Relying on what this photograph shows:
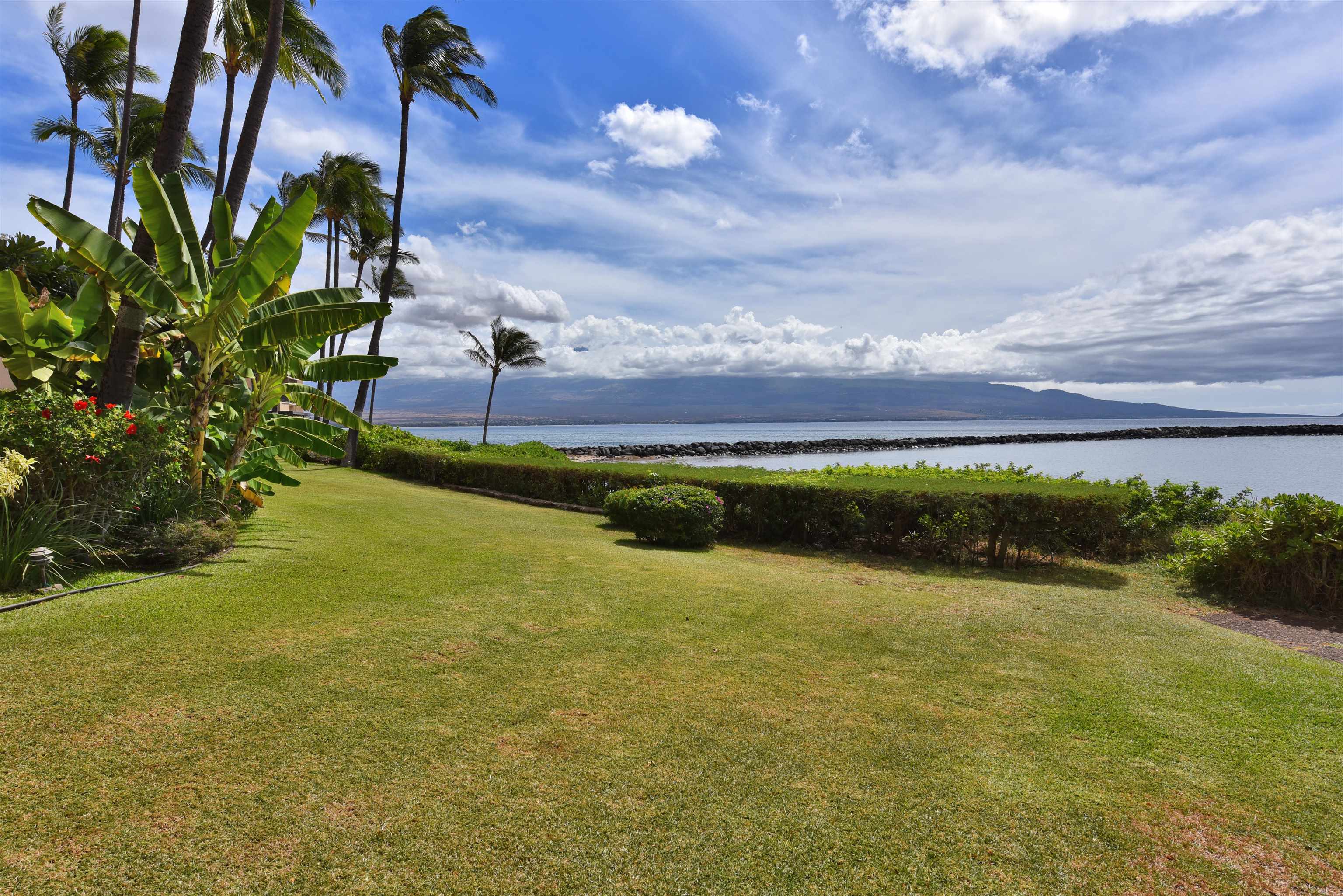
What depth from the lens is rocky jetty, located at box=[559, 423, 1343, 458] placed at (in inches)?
1881

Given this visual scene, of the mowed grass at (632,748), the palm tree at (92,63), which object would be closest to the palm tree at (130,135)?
the palm tree at (92,63)

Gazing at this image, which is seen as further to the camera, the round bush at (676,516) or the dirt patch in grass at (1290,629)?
the round bush at (676,516)

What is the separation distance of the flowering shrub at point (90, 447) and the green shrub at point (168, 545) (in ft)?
1.02

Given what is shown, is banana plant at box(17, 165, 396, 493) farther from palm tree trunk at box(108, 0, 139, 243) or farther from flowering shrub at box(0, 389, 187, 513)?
palm tree trunk at box(108, 0, 139, 243)

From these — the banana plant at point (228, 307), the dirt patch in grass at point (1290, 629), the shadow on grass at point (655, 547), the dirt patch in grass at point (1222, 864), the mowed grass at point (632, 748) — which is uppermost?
the banana plant at point (228, 307)

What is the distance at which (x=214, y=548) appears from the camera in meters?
7.07

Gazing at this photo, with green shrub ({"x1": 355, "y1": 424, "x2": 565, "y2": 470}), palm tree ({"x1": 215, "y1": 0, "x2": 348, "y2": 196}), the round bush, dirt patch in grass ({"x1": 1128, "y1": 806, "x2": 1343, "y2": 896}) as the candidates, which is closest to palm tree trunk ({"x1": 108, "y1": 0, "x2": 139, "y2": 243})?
palm tree ({"x1": 215, "y1": 0, "x2": 348, "y2": 196})

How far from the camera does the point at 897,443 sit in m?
59.1

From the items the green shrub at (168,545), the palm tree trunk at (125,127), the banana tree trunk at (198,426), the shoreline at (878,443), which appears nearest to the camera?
the green shrub at (168,545)

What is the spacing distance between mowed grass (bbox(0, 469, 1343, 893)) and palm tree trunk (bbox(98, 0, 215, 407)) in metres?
2.95

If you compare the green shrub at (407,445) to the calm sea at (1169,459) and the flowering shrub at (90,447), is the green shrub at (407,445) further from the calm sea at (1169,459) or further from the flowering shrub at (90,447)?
the flowering shrub at (90,447)

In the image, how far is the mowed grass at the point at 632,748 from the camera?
9.14 ft

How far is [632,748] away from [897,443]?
Result: 2329 inches

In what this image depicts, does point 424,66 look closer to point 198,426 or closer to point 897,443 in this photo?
point 198,426
